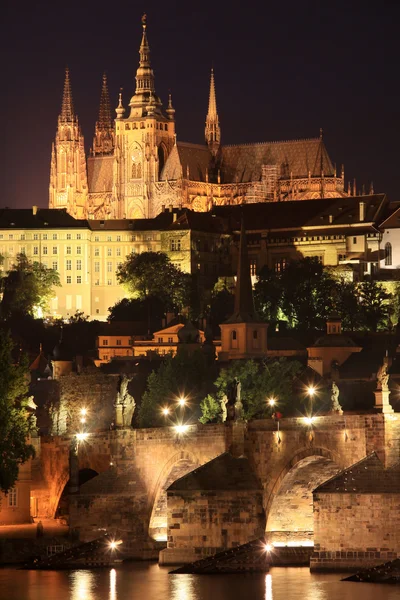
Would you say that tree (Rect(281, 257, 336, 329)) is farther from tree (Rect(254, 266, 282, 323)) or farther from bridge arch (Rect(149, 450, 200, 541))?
bridge arch (Rect(149, 450, 200, 541))

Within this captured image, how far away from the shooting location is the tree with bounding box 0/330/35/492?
8200 centimetres

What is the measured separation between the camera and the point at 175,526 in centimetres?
7606

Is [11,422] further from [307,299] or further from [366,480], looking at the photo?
[307,299]

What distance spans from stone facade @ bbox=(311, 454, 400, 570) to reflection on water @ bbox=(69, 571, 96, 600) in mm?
7501

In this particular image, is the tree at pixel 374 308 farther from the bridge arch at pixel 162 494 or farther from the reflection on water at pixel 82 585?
the reflection on water at pixel 82 585

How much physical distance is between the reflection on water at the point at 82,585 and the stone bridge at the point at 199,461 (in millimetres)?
4303

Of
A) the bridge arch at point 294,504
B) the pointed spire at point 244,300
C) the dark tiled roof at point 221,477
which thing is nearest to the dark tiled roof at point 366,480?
the bridge arch at point 294,504

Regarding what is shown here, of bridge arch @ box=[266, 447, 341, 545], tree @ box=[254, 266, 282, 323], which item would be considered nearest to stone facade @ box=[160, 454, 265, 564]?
bridge arch @ box=[266, 447, 341, 545]

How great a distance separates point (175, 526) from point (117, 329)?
11060cm

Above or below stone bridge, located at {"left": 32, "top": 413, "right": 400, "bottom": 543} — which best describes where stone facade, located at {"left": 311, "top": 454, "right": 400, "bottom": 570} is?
below

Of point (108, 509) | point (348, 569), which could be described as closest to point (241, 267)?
point (108, 509)

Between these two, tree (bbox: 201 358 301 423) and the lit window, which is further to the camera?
tree (bbox: 201 358 301 423)

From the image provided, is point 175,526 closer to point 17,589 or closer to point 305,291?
point 17,589

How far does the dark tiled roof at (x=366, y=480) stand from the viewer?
2704 inches
